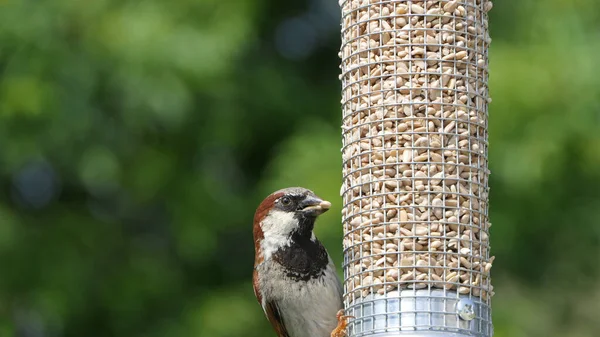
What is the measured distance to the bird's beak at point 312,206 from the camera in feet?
20.1

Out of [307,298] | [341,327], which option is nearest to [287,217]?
[307,298]

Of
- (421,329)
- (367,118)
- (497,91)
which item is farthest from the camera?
(497,91)

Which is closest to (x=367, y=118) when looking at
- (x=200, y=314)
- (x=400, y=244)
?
(x=400, y=244)

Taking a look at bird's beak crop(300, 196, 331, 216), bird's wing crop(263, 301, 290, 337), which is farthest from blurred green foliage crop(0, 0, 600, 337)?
bird's beak crop(300, 196, 331, 216)

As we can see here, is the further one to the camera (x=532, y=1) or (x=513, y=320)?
(x=532, y=1)

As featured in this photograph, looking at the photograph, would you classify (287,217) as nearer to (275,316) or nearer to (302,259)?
(302,259)

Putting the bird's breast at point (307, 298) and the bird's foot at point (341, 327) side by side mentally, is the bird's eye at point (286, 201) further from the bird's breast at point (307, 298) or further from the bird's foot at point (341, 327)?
the bird's foot at point (341, 327)

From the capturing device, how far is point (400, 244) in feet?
16.5

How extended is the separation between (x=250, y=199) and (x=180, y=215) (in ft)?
2.42

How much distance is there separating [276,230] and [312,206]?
0.24 m

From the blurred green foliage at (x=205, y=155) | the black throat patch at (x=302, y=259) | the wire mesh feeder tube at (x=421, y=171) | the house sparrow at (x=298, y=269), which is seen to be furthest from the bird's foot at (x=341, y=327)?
the blurred green foliage at (x=205, y=155)

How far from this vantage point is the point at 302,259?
245 inches

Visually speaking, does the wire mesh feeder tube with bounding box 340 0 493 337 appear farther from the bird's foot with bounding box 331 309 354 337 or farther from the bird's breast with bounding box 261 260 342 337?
the bird's breast with bounding box 261 260 342 337

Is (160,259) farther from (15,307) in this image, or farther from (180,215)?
(15,307)
